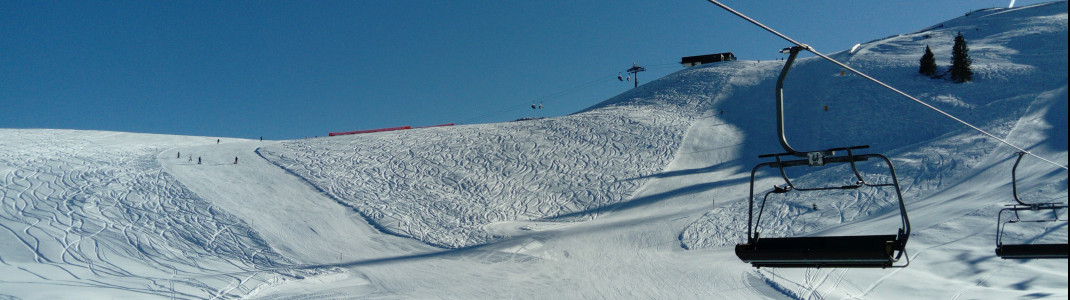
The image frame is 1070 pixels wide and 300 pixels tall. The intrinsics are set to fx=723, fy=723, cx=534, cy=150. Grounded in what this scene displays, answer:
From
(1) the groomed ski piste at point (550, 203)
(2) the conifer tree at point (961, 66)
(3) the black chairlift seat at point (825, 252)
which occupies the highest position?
(2) the conifer tree at point (961, 66)

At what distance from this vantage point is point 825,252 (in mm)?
5000

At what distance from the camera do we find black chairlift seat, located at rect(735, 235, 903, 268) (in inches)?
191

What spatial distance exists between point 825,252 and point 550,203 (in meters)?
25.7

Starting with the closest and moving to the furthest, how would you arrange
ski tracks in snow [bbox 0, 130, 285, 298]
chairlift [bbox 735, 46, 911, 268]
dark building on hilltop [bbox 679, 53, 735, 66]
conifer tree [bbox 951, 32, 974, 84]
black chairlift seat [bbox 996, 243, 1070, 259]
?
chairlift [bbox 735, 46, 911, 268] → black chairlift seat [bbox 996, 243, 1070, 259] → ski tracks in snow [bbox 0, 130, 285, 298] → conifer tree [bbox 951, 32, 974, 84] → dark building on hilltop [bbox 679, 53, 735, 66]

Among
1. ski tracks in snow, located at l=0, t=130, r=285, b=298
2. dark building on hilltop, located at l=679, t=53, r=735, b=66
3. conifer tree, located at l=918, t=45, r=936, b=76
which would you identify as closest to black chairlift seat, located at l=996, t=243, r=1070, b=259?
ski tracks in snow, located at l=0, t=130, r=285, b=298

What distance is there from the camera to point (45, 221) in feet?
79.9

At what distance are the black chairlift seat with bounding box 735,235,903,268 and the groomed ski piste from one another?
13.4m

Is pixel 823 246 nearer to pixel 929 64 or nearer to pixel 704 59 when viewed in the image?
pixel 929 64

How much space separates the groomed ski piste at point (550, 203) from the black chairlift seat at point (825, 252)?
44.0 ft

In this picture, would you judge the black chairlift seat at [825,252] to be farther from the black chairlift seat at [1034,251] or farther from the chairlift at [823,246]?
the black chairlift seat at [1034,251]

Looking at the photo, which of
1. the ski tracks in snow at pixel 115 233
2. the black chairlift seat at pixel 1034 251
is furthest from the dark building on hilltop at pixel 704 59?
the black chairlift seat at pixel 1034 251

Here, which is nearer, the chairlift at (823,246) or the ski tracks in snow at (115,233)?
the chairlift at (823,246)

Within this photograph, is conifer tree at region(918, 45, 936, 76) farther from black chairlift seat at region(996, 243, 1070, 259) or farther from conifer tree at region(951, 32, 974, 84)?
black chairlift seat at region(996, 243, 1070, 259)

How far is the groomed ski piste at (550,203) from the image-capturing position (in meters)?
19.7
